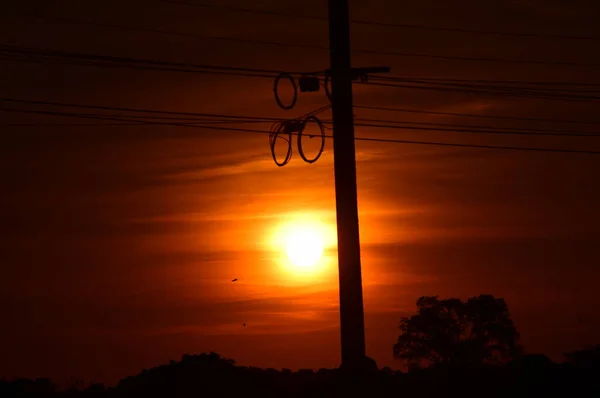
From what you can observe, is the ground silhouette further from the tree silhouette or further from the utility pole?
the tree silhouette

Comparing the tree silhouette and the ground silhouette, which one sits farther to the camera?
the tree silhouette

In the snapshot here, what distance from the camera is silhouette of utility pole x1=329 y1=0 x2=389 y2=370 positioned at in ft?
78.2

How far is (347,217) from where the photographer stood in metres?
24.1

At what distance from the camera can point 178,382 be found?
89.1 feet

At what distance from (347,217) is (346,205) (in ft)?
0.95

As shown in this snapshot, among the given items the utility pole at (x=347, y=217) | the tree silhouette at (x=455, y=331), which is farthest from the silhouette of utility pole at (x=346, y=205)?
the tree silhouette at (x=455, y=331)

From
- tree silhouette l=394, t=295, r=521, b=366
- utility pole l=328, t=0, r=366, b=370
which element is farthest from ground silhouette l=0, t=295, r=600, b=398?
tree silhouette l=394, t=295, r=521, b=366

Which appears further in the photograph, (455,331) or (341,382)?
(455,331)

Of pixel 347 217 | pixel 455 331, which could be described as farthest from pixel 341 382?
pixel 455 331

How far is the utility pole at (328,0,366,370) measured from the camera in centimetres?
2383

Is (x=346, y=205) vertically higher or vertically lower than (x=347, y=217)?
higher

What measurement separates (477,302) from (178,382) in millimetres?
55938

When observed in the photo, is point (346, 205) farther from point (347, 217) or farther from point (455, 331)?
point (455, 331)

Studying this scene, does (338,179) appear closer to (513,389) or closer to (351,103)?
(351,103)
